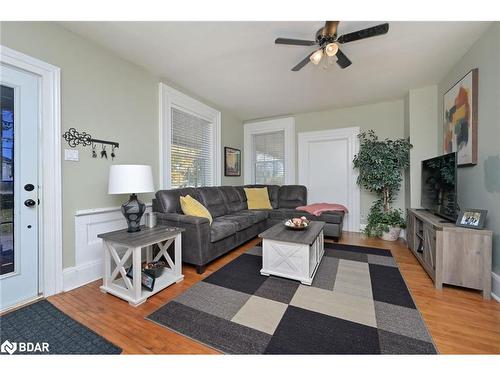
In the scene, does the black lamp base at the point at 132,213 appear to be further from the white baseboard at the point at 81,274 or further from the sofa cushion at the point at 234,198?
the sofa cushion at the point at 234,198

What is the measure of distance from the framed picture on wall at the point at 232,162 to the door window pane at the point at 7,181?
318 centimetres

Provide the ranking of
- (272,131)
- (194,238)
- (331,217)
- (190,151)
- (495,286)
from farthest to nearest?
(272,131) → (190,151) → (331,217) → (194,238) → (495,286)

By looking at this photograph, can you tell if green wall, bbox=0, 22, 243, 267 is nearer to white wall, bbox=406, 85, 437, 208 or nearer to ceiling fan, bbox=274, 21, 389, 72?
ceiling fan, bbox=274, 21, 389, 72

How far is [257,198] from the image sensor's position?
430 cm

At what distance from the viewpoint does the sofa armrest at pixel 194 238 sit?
90.8 inches

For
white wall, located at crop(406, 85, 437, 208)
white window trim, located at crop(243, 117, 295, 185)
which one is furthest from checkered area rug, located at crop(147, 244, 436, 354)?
white window trim, located at crop(243, 117, 295, 185)

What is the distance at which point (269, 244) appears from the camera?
86.9 inches

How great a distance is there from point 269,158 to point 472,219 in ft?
12.0

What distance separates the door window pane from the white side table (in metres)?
0.67

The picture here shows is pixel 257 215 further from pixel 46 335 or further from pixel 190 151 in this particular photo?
pixel 46 335

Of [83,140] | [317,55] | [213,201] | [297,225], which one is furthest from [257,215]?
[83,140]

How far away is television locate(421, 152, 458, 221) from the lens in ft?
6.90

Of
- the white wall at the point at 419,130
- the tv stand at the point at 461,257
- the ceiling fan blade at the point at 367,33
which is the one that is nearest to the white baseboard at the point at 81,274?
the ceiling fan blade at the point at 367,33
